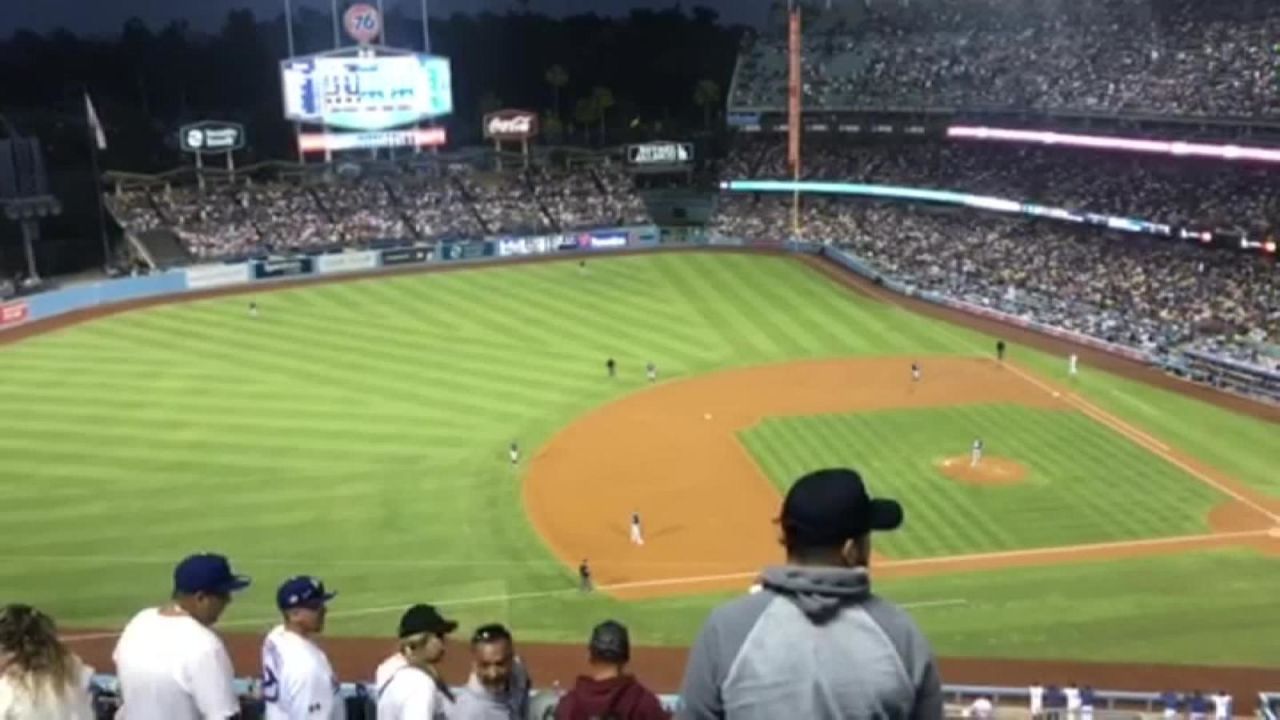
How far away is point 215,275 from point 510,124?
2317cm

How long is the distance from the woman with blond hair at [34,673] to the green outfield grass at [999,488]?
22.9 metres

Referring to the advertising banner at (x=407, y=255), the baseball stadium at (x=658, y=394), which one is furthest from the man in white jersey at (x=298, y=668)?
the advertising banner at (x=407, y=255)

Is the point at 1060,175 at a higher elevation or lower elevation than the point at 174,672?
lower

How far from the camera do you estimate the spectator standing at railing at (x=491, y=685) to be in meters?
6.44

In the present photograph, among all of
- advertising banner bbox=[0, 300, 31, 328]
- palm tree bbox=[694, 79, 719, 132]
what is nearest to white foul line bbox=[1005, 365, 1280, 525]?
advertising banner bbox=[0, 300, 31, 328]

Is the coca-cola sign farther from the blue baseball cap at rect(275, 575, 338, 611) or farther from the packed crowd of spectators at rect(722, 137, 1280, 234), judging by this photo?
the blue baseball cap at rect(275, 575, 338, 611)

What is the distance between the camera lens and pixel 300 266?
65250 mm

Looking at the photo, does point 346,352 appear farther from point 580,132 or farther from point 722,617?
point 580,132

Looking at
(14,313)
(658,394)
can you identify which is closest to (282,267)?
(14,313)

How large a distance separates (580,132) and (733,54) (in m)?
24.4

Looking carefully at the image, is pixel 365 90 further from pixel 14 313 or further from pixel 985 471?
pixel 985 471

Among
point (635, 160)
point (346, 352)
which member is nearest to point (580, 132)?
point (635, 160)

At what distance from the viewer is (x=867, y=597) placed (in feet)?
11.4

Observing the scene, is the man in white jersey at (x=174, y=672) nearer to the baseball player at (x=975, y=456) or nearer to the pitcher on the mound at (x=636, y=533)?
the pitcher on the mound at (x=636, y=533)
